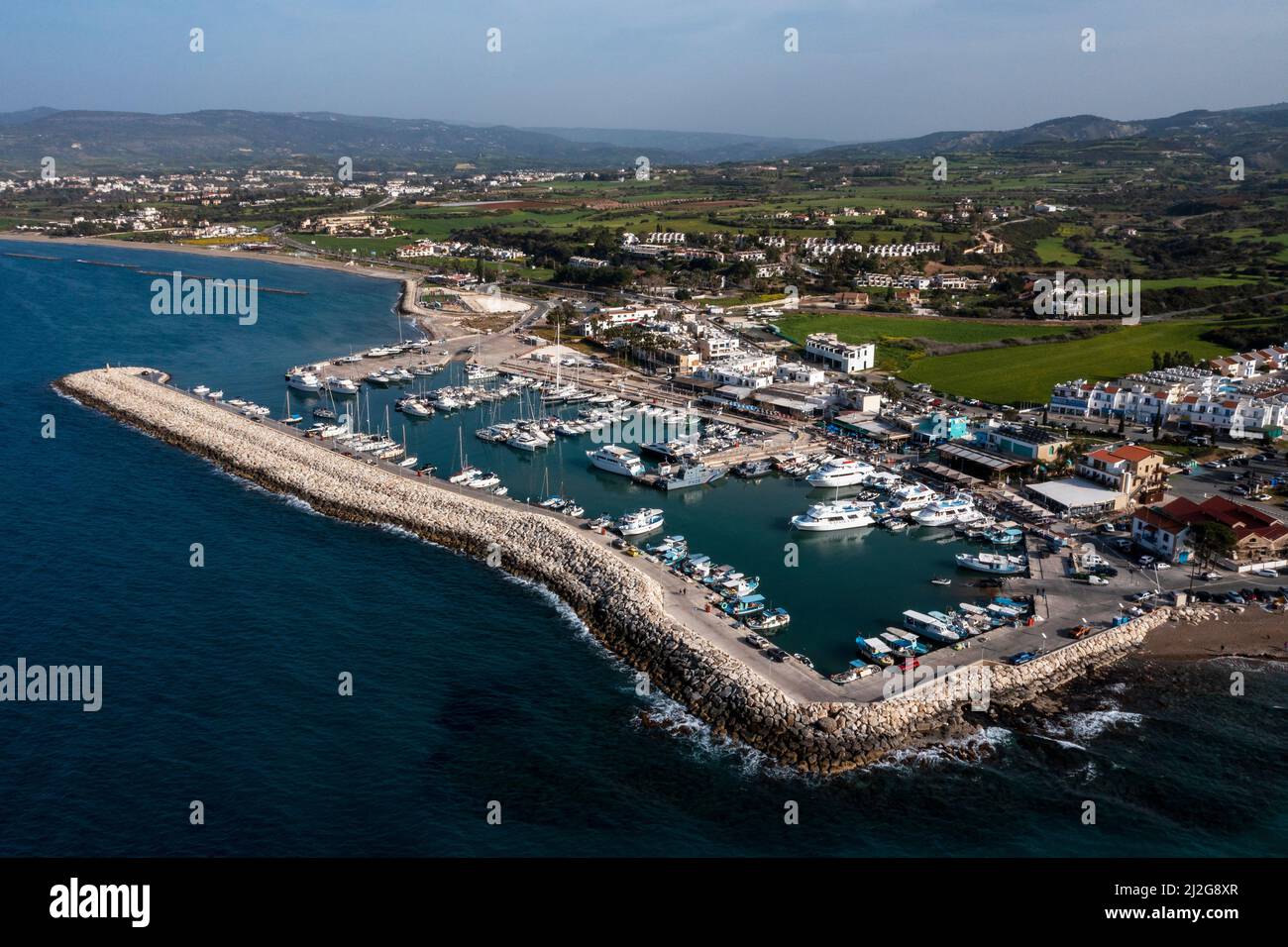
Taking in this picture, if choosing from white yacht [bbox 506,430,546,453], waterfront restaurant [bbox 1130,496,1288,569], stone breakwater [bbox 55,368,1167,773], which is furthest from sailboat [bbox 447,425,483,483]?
waterfront restaurant [bbox 1130,496,1288,569]

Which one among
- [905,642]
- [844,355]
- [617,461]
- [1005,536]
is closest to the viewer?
[905,642]

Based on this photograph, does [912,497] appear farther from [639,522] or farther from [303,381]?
[303,381]

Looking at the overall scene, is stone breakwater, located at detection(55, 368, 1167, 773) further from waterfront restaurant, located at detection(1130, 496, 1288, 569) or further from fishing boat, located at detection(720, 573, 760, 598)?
waterfront restaurant, located at detection(1130, 496, 1288, 569)

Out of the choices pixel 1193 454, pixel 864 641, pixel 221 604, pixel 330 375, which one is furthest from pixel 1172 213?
pixel 221 604

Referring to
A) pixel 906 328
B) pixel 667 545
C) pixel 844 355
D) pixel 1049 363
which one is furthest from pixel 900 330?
Result: pixel 667 545

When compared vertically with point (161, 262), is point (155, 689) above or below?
below

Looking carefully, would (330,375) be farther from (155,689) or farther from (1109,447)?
(1109,447)

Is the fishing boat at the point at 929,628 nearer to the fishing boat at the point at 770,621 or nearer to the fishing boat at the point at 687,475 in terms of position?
the fishing boat at the point at 770,621
